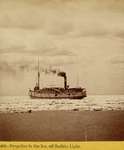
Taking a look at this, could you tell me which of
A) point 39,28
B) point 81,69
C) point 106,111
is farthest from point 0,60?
point 106,111

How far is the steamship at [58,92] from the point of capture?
143 cm

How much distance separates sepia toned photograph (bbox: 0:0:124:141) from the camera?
143cm

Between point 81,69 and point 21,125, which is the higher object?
point 81,69

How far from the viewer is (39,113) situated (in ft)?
4.73

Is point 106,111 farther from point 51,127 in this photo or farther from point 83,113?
point 51,127

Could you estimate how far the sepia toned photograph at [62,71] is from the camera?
1432 millimetres

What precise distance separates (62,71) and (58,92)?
90mm

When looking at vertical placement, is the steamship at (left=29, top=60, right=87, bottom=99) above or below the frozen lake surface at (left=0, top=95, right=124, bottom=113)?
above

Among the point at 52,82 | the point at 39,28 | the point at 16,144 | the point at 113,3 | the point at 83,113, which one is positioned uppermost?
the point at 113,3

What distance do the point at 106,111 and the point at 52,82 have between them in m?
0.26

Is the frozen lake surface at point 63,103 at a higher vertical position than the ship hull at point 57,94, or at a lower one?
lower

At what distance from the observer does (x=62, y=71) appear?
1444mm

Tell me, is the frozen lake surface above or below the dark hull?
below

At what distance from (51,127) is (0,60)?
355 millimetres
